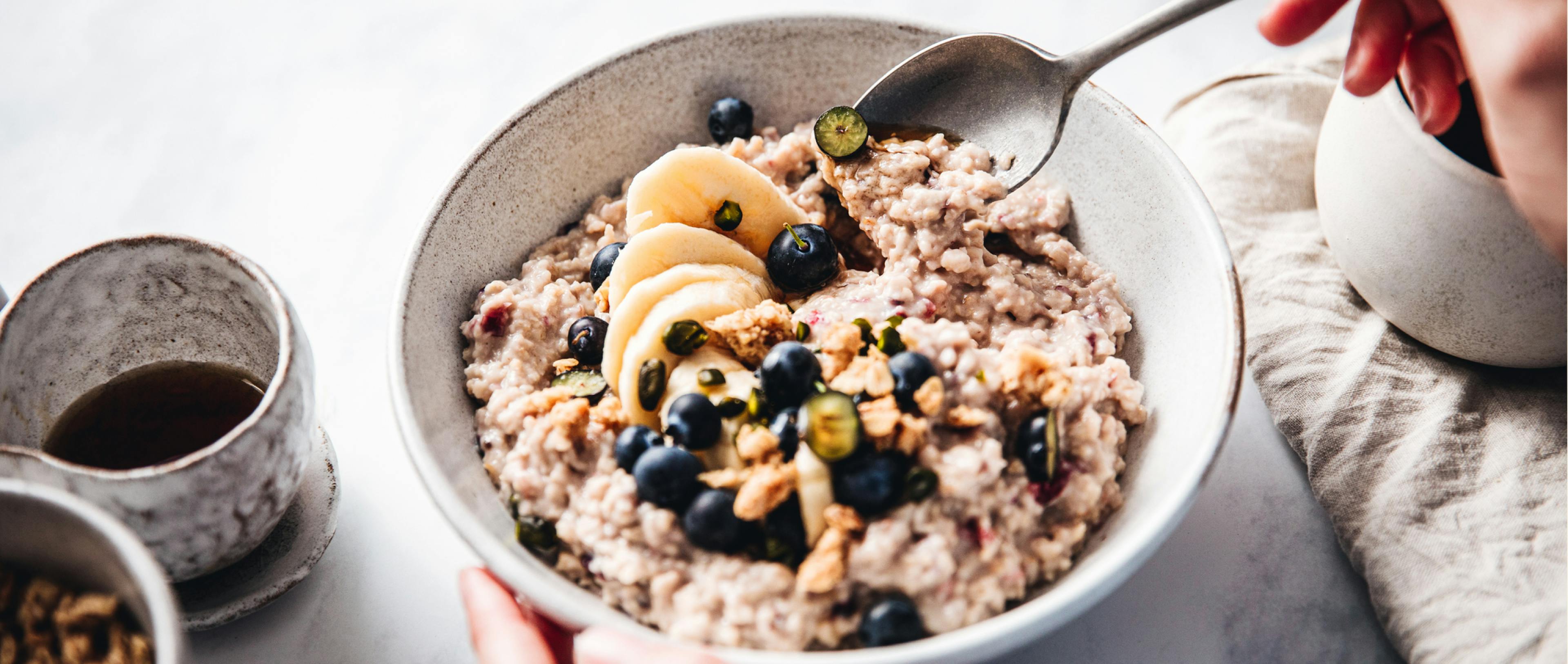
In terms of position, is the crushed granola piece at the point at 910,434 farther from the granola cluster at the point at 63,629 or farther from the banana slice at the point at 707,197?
the granola cluster at the point at 63,629

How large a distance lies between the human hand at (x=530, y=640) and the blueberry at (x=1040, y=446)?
0.45 metres

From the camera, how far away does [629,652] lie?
1.01 meters

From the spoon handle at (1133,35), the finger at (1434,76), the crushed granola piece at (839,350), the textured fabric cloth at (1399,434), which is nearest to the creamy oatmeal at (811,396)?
the crushed granola piece at (839,350)

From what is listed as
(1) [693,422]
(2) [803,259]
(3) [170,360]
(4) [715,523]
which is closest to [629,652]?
(4) [715,523]

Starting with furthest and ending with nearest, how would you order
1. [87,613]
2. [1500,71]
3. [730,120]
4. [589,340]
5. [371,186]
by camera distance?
1. [371,186]
2. [730,120]
3. [589,340]
4. [1500,71]
5. [87,613]

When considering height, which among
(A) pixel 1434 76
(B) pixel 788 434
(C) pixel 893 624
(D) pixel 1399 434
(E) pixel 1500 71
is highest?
A: (E) pixel 1500 71

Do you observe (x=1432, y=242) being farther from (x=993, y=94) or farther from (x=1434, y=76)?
(x=993, y=94)

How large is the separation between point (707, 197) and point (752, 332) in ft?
0.90

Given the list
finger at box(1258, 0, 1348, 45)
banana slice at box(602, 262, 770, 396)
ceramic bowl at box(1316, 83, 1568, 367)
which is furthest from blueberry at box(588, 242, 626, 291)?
ceramic bowl at box(1316, 83, 1568, 367)

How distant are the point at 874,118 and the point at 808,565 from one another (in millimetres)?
765

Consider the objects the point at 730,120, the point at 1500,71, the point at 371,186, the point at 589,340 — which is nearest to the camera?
the point at 1500,71

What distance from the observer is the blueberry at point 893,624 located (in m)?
1.09

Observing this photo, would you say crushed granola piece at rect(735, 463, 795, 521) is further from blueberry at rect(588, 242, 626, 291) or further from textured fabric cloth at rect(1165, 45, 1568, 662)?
textured fabric cloth at rect(1165, 45, 1568, 662)

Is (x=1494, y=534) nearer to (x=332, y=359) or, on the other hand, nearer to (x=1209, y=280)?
(x=1209, y=280)
